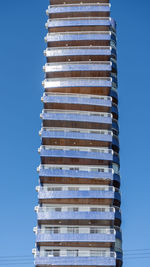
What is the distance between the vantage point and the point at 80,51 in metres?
109

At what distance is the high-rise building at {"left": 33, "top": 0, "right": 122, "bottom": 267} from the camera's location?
9006cm

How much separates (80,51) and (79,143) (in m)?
24.6

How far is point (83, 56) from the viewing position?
109 metres

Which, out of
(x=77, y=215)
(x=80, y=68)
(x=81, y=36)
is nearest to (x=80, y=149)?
(x=77, y=215)

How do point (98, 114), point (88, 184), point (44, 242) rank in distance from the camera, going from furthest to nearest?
point (98, 114)
point (88, 184)
point (44, 242)

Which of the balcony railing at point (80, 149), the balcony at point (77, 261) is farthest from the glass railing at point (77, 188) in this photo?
the balcony at point (77, 261)

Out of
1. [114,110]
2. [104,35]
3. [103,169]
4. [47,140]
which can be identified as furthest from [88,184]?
[104,35]

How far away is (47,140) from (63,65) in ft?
68.1

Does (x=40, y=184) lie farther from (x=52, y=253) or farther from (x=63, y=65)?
(x=63, y=65)

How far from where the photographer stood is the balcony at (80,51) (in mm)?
108562

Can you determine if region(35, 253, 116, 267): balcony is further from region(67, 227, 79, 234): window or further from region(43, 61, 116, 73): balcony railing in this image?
region(43, 61, 116, 73): balcony railing

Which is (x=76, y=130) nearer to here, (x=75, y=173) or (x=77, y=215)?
(x=75, y=173)

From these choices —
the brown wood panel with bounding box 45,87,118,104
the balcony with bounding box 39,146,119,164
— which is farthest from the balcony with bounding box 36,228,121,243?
the brown wood panel with bounding box 45,87,118,104

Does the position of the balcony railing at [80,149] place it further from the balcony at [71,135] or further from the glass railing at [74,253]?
the glass railing at [74,253]
